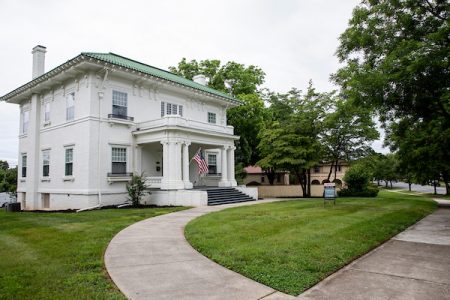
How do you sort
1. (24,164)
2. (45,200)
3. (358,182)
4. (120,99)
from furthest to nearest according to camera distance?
(358,182) → (24,164) → (45,200) → (120,99)

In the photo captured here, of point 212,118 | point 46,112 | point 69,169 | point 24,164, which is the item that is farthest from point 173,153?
point 24,164

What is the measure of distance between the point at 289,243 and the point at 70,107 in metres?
17.9

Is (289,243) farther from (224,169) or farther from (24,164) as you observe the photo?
(24,164)

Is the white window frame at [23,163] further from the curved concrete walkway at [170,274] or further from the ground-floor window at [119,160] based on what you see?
the curved concrete walkway at [170,274]

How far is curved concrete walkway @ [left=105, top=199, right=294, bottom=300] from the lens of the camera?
441 cm

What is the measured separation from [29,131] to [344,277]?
974 inches

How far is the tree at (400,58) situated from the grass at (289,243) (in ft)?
13.5

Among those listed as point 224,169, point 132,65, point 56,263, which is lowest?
point 56,263

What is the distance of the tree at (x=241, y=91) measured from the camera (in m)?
30.2

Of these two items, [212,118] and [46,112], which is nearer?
[46,112]

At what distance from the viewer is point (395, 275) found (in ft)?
17.3

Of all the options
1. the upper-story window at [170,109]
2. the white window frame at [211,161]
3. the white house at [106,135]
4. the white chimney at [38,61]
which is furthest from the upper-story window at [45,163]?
the white window frame at [211,161]

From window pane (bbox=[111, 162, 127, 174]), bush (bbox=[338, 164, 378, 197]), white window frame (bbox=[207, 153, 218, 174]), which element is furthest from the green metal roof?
bush (bbox=[338, 164, 378, 197])

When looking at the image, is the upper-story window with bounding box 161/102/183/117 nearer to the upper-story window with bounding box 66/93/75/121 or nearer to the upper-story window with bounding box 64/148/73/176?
the upper-story window with bounding box 66/93/75/121
